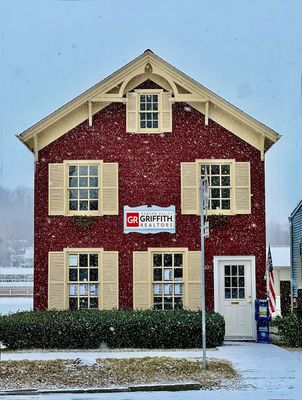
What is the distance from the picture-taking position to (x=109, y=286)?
62.0 ft

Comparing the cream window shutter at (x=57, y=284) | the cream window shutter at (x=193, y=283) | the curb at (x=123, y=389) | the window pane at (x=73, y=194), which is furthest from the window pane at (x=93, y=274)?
the curb at (x=123, y=389)

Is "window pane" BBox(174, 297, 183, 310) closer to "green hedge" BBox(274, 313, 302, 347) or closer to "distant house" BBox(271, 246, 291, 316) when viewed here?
"green hedge" BBox(274, 313, 302, 347)

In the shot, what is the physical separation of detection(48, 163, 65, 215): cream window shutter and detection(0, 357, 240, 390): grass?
19.8 ft

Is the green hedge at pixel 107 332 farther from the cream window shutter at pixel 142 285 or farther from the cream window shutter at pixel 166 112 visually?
the cream window shutter at pixel 166 112

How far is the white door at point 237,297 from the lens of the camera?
748 inches

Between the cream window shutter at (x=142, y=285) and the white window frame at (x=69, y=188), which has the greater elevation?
the white window frame at (x=69, y=188)

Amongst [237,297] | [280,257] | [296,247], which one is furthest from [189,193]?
[280,257]

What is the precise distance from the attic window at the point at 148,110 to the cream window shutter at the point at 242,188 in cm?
257

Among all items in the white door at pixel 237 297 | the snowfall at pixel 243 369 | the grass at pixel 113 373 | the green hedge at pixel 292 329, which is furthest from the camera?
the white door at pixel 237 297

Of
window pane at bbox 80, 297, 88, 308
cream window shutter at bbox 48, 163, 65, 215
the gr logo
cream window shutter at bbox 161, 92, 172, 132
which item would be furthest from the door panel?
cream window shutter at bbox 48, 163, 65, 215

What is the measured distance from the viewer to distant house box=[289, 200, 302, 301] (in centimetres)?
2665

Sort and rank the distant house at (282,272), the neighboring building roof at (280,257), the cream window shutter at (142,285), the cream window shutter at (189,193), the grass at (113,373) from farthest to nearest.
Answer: the neighboring building roof at (280,257) < the distant house at (282,272) < the cream window shutter at (189,193) < the cream window shutter at (142,285) < the grass at (113,373)

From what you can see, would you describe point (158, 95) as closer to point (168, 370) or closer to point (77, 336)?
point (77, 336)

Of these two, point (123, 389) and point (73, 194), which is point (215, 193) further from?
point (123, 389)
